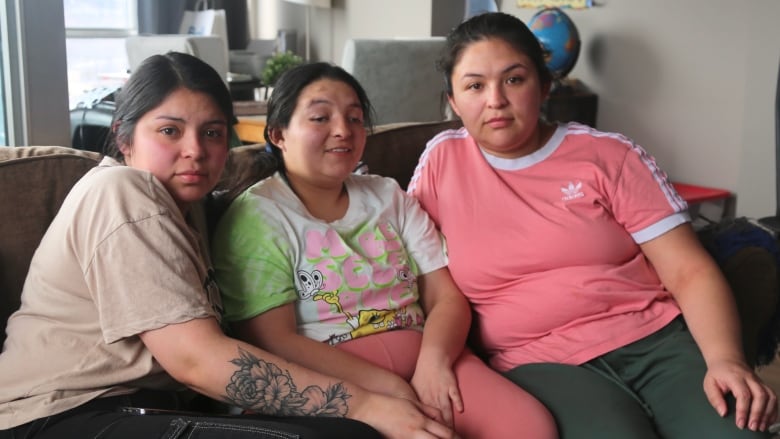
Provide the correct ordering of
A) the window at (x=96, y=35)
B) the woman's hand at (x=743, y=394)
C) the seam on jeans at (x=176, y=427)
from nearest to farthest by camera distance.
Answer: the seam on jeans at (x=176, y=427), the woman's hand at (x=743, y=394), the window at (x=96, y=35)

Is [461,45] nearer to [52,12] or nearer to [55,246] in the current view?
[55,246]

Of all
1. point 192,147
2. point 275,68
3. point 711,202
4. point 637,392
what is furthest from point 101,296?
point 711,202

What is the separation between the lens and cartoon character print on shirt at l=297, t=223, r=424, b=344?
1.43 metres

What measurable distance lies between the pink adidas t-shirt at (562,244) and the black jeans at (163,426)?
0.49m

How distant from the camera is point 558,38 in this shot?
3875mm

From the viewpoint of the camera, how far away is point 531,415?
4.46ft

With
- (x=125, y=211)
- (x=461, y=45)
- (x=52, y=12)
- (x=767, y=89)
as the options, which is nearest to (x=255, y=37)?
(x=767, y=89)

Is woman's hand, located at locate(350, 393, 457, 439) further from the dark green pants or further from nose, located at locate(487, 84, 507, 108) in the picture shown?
nose, located at locate(487, 84, 507, 108)

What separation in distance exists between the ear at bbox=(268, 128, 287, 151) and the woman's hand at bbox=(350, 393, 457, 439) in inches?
21.6

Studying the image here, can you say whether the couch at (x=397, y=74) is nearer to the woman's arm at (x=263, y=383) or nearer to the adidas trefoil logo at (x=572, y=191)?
the adidas trefoil logo at (x=572, y=191)

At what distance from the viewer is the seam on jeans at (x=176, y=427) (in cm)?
108

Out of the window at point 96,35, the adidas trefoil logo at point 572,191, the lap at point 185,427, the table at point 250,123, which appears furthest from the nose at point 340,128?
the window at point 96,35

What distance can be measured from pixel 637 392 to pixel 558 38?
269 centimetres

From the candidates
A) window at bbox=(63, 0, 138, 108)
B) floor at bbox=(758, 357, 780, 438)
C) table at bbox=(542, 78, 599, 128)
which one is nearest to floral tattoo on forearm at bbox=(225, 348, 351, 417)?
floor at bbox=(758, 357, 780, 438)
